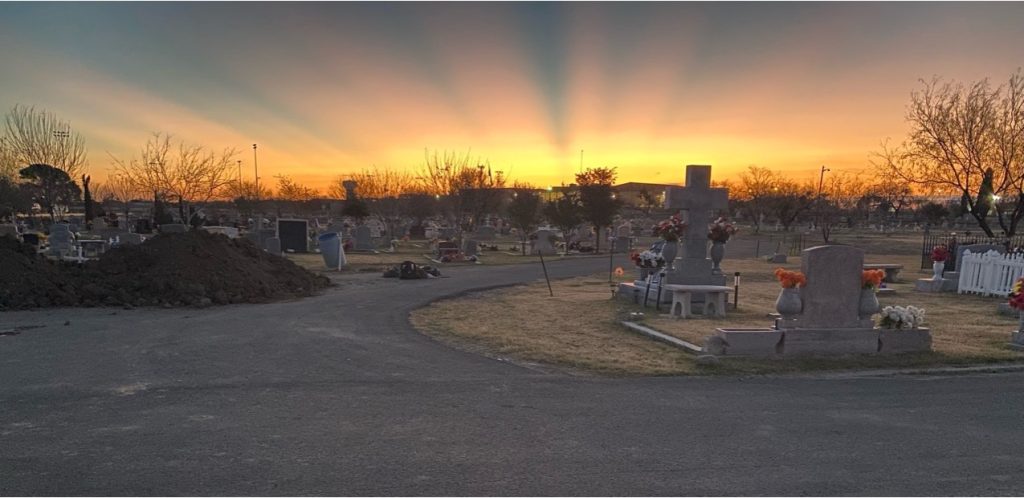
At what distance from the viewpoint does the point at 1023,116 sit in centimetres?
1970

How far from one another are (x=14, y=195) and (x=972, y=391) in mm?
43811

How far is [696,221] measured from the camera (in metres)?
13.2

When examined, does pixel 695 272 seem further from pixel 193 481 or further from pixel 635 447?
pixel 193 481

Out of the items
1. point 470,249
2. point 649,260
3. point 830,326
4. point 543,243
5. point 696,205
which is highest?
point 696,205

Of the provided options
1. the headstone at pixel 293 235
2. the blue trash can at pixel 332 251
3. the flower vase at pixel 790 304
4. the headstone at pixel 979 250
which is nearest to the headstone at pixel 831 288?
the flower vase at pixel 790 304

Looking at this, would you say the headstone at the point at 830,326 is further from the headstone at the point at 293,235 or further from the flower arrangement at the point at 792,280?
the headstone at the point at 293,235

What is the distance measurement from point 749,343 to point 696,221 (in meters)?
6.30

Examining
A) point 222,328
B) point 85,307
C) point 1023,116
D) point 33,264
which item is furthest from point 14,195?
point 1023,116

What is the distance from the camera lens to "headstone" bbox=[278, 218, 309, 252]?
28.7m

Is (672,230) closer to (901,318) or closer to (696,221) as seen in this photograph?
(696,221)

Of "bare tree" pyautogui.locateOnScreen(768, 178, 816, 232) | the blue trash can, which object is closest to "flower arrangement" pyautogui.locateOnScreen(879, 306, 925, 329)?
the blue trash can

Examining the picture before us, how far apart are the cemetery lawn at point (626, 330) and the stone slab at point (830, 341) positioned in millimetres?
199

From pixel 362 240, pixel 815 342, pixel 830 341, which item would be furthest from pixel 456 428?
pixel 362 240

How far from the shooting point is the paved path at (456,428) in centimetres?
369
